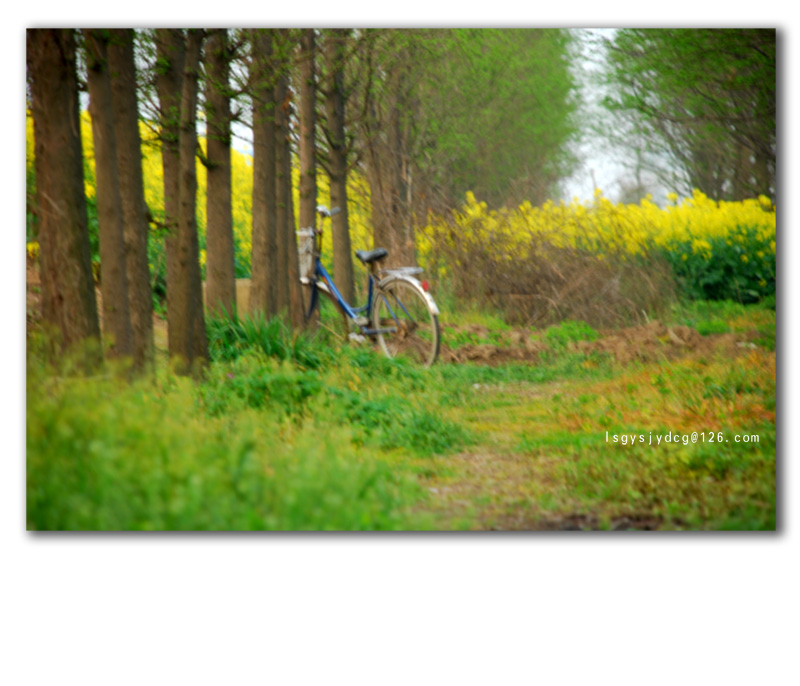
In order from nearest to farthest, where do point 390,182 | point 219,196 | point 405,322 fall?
point 219,196, point 405,322, point 390,182

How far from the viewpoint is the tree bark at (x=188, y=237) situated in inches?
162

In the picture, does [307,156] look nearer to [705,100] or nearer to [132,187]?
[132,187]

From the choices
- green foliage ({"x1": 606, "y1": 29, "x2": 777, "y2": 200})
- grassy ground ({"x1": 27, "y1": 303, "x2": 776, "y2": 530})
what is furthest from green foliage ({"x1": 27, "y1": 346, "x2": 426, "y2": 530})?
green foliage ({"x1": 606, "y1": 29, "x2": 777, "y2": 200})

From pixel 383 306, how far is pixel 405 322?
0.28 meters

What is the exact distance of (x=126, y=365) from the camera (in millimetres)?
3576

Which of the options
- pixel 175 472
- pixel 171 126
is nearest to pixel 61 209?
pixel 171 126

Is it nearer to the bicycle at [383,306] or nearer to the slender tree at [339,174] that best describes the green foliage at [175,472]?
the bicycle at [383,306]

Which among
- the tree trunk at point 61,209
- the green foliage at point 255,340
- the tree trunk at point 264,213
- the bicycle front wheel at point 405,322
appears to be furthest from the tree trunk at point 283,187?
the tree trunk at point 61,209

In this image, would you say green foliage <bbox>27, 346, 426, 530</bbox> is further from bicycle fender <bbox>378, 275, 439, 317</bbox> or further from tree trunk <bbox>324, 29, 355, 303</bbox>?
tree trunk <bbox>324, 29, 355, 303</bbox>

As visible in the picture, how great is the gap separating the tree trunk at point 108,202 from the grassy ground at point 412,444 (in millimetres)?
373

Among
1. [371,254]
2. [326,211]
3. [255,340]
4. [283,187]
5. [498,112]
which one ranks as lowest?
[255,340]

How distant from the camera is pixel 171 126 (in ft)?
15.0

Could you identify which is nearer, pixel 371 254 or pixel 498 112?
pixel 498 112
